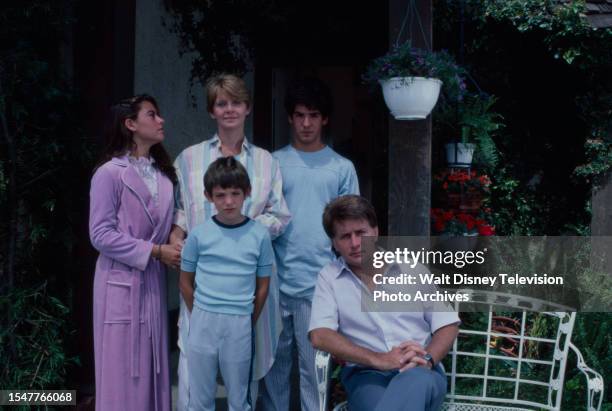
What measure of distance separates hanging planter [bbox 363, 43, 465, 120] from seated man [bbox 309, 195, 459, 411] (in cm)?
90

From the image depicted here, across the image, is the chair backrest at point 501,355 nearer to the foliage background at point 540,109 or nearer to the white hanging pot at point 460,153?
the white hanging pot at point 460,153

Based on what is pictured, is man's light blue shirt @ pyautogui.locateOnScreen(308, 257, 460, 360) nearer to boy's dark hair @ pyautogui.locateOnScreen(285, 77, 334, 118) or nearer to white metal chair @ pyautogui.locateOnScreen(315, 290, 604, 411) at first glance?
white metal chair @ pyautogui.locateOnScreen(315, 290, 604, 411)

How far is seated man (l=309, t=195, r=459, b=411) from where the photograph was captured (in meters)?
2.26

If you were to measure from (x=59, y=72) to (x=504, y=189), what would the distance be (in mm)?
3669

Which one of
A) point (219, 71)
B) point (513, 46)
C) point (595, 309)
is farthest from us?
point (513, 46)

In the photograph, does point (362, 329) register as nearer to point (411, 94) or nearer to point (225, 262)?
point (225, 262)

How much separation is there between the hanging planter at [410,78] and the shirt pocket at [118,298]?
1.43 metres

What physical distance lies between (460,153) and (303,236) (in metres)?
1.82

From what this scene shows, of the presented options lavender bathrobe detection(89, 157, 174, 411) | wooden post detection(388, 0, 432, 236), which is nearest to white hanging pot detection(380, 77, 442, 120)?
wooden post detection(388, 0, 432, 236)

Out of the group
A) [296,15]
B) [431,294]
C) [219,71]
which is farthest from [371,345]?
[296,15]

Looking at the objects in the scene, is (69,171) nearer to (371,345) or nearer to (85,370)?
(85,370)

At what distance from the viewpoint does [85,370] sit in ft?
10.4

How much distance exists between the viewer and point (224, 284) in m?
2.42

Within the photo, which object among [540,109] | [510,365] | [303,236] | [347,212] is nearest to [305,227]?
[303,236]
